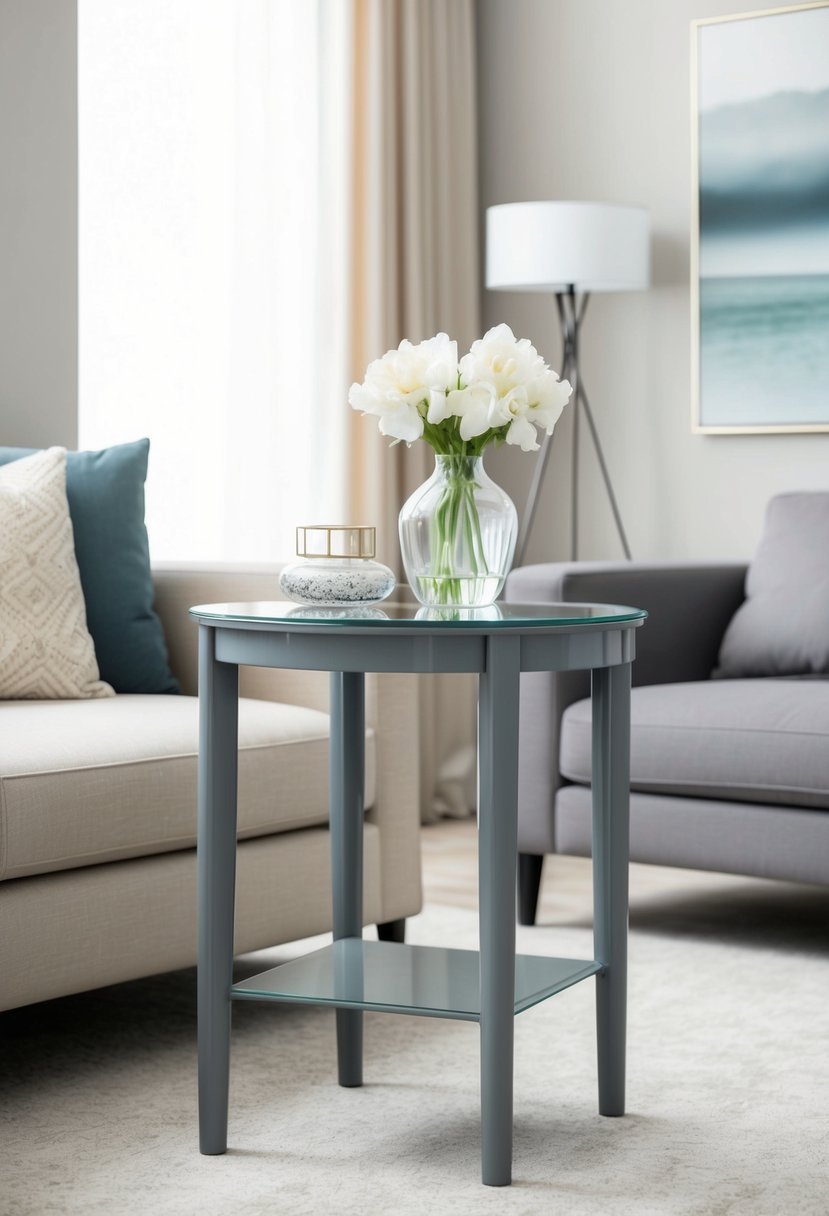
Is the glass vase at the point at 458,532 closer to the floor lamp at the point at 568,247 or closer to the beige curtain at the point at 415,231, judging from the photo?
the floor lamp at the point at 568,247

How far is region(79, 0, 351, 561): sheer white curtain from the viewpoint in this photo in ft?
12.2

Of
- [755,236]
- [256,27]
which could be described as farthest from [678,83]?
[256,27]

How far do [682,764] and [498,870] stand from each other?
1.22m

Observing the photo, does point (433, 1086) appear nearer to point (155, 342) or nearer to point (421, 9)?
point (155, 342)

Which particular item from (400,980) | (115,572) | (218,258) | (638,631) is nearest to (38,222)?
(218,258)

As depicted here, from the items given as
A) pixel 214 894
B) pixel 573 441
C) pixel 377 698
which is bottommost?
pixel 214 894

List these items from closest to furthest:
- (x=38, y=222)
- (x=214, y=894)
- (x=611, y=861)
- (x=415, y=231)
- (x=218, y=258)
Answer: (x=214, y=894), (x=611, y=861), (x=38, y=222), (x=218, y=258), (x=415, y=231)

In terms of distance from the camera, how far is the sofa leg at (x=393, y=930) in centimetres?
292

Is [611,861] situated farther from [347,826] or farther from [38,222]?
[38,222]

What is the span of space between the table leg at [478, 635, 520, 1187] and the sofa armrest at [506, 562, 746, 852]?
4.21 ft

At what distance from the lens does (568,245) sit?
4004mm

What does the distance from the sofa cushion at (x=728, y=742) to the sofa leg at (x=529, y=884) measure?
226mm

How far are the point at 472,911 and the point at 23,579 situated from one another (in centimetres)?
122

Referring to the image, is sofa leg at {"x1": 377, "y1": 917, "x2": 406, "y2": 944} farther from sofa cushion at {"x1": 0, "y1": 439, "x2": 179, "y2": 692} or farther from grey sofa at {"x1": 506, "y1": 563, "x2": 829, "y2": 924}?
→ sofa cushion at {"x1": 0, "y1": 439, "x2": 179, "y2": 692}
